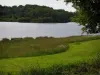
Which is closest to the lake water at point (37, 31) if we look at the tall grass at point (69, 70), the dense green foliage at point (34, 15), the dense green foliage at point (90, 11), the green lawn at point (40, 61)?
the dense green foliage at point (34, 15)

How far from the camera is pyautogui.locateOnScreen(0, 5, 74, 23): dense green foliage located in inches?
6462

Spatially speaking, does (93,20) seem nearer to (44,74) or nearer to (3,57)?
(44,74)

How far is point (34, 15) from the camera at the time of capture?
16688cm

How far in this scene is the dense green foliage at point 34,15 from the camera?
538 feet

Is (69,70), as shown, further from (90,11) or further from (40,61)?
(40,61)

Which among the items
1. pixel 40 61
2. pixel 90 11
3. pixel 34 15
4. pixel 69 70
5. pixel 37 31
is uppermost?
pixel 90 11

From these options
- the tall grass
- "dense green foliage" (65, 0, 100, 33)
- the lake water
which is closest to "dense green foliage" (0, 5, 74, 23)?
the lake water

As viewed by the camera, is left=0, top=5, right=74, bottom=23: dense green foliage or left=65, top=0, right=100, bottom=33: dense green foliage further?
left=0, top=5, right=74, bottom=23: dense green foliage

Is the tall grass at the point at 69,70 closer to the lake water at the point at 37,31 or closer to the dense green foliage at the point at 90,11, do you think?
the dense green foliage at the point at 90,11

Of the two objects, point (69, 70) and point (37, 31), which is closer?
point (69, 70)

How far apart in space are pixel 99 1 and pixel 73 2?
1.91 metres

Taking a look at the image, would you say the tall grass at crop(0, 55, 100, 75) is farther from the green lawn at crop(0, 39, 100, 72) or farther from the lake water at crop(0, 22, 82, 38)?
the lake water at crop(0, 22, 82, 38)

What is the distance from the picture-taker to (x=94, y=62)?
15102 mm

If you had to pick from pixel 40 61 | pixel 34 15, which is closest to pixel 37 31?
pixel 34 15
